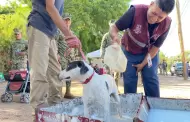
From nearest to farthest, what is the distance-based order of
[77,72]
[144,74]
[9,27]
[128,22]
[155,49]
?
[77,72] < [128,22] < [155,49] < [144,74] < [9,27]

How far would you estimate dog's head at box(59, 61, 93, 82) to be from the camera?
3271 mm

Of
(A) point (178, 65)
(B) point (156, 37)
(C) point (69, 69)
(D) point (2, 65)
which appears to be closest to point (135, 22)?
(B) point (156, 37)

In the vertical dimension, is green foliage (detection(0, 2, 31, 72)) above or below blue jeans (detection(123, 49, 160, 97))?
above

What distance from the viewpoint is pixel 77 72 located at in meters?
3.28

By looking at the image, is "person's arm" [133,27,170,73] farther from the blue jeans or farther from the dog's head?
the dog's head

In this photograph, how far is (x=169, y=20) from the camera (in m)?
3.83

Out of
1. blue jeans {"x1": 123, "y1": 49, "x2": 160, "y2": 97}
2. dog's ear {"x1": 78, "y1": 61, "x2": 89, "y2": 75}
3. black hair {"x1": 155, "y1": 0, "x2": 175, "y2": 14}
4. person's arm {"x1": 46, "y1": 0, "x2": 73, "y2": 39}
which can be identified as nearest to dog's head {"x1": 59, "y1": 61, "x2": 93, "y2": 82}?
dog's ear {"x1": 78, "y1": 61, "x2": 89, "y2": 75}

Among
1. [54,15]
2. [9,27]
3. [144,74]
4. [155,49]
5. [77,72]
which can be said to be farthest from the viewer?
[9,27]

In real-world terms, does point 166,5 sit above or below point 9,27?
below

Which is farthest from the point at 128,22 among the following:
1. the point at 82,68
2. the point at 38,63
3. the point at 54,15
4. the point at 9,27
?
the point at 9,27

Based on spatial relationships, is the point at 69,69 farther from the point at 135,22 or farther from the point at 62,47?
the point at 62,47

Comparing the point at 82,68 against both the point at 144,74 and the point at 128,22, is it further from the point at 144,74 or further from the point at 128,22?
the point at 144,74

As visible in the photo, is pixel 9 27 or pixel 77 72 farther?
pixel 9 27

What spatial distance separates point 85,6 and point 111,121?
15282mm
